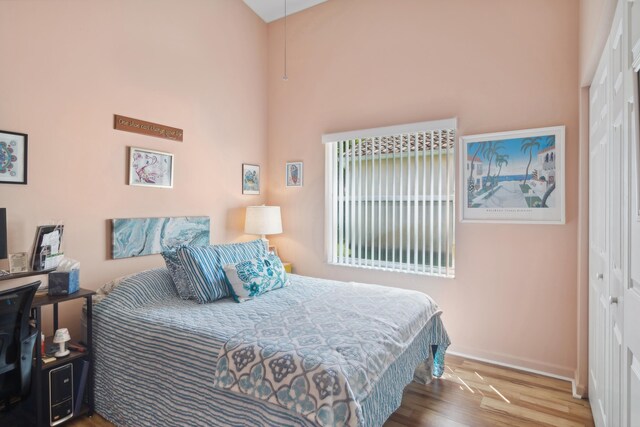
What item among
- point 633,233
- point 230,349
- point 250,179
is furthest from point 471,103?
point 230,349

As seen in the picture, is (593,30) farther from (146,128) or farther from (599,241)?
(146,128)

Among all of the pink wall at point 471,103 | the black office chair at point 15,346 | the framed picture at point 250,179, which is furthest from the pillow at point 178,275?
the pink wall at point 471,103

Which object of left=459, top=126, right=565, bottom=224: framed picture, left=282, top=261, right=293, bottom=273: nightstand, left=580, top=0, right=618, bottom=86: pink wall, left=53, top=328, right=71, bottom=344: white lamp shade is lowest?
left=53, top=328, right=71, bottom=344: white lamp shade

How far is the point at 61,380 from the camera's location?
202 centimetres

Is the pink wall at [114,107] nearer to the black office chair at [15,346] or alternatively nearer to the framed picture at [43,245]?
the framed picture at [43,245]

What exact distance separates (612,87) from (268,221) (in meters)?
2.90

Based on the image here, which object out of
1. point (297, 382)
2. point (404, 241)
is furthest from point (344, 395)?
point (404, 241)

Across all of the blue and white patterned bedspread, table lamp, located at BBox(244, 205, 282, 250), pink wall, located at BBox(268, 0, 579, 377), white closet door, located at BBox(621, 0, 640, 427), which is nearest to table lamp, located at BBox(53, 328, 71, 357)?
the blue and white patterned bedspread

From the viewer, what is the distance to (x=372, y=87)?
11.5 feet

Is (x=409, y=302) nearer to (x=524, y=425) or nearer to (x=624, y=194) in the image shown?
(x=524, y=425)

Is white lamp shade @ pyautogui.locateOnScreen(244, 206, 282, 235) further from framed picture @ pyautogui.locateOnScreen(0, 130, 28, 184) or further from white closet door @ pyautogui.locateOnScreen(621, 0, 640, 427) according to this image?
white closet door @ pyautogui.locateOnScreen(621, 0, 640, 427)

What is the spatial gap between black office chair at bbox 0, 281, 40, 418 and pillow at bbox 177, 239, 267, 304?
900 millimetres

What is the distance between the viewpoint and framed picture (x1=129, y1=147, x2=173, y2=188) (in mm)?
2830

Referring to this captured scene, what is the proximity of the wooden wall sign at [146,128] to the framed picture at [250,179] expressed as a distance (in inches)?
34.3
